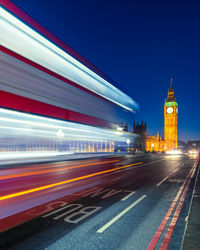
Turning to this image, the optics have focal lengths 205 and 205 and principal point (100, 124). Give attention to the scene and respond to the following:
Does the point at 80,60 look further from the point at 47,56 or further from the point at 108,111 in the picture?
the point at 108,111

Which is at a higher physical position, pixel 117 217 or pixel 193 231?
pixel 193 231

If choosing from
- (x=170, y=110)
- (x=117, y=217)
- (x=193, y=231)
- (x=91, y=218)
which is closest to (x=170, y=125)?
(x=170, y=110)

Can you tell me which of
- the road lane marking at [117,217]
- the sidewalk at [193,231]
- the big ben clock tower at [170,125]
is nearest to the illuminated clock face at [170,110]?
the big ben clock tower at [170,125]

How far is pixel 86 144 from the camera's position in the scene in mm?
17781

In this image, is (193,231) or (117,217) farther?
(117,217)

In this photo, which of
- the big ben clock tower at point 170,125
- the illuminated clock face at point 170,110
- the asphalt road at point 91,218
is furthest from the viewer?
the illuminated clock face at point 170,110

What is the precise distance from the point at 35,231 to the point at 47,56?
31.9ft

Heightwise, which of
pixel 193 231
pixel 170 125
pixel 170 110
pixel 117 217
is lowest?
pixel 117 217

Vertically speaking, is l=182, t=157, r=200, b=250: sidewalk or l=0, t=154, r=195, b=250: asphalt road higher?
l=182, t=157, r=200, b=250: sidewalk

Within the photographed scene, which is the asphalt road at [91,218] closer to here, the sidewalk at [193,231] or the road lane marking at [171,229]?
the road lane marking at [171,229]

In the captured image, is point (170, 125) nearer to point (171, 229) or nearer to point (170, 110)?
point (170, 110)

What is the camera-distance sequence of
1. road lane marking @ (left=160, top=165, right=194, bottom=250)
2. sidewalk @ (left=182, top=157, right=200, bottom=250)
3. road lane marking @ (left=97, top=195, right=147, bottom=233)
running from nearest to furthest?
sidewalk @ (left=182, top=157, right=200, bottom=250), road lane marking @ (left=160, top=165, right=194, bottom=250), road lane marking @ (left=97, top=195, right=147, bottom=233)

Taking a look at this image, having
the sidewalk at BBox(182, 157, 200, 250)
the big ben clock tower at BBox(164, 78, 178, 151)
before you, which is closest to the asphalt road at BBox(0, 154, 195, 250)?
the sidewalk at BBox(182, 157, 200, 250)

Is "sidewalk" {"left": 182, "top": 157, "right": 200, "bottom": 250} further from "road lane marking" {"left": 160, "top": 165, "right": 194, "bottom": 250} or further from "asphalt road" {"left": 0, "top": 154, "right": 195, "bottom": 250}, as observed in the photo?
"road lane marking" {"left": 160, "top": 165, "right": 194, "bottom": 250}
